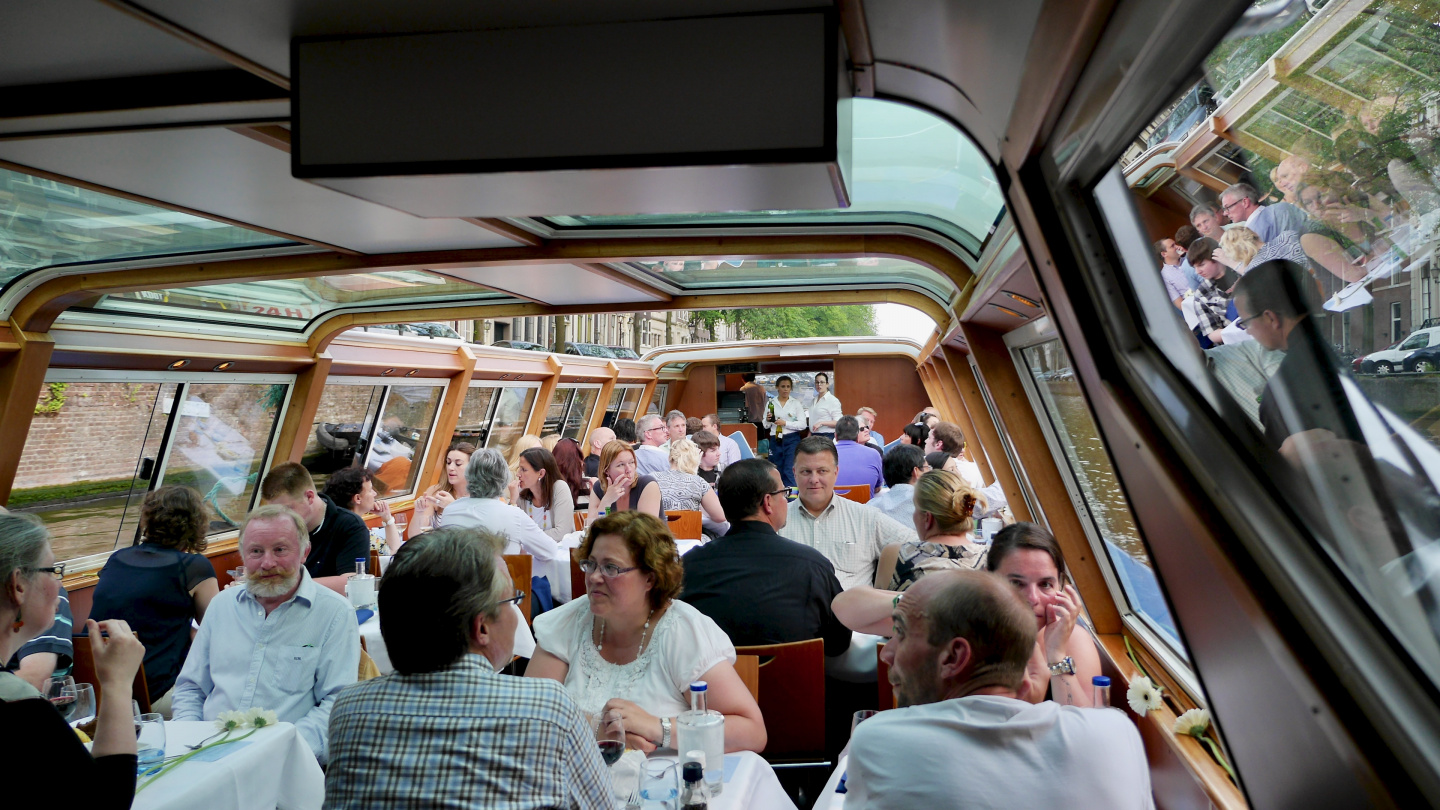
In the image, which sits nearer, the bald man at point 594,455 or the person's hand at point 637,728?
the person's hand at point 637,728

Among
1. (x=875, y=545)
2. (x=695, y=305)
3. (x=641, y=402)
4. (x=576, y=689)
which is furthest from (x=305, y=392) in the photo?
(x=641, y=402)

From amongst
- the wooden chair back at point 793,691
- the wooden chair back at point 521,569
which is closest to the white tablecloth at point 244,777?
the wooden chair back at point 793,691

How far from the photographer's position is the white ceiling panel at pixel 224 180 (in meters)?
2.83

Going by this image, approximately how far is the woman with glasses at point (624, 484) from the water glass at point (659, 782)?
4069mm

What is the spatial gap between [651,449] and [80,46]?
6.72 meters

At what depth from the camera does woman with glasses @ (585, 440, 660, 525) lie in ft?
21.8

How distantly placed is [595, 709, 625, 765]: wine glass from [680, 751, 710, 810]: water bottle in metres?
0.22

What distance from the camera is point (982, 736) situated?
1878mm

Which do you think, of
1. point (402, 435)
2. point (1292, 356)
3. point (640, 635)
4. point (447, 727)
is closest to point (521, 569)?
point (640, 635)

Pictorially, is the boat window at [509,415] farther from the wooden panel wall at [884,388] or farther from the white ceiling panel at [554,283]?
the wooden panel wall at [884,388]

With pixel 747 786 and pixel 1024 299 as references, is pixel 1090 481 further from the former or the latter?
pixel 747 786

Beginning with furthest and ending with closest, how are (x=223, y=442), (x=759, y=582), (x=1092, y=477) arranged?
(x=223, y=442) → (x=1092, y=477) → (x=759, y=582)

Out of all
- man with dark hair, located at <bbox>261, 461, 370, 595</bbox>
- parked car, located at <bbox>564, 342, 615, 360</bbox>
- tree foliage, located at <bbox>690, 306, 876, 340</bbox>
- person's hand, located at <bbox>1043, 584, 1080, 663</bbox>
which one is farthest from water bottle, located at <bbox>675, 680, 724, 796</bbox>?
tree foliage, located at <bbox>690, 306, 876, 340</bbox>

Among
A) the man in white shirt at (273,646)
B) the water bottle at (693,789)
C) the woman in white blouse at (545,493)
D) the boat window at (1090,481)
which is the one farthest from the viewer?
the woman in white blouse at (545,493)
